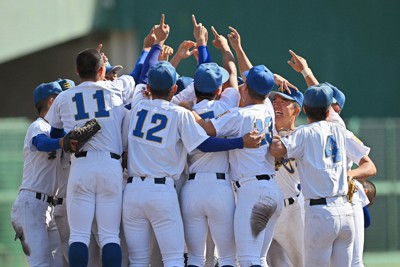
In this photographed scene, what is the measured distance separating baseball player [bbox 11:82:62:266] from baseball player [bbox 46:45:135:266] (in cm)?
36

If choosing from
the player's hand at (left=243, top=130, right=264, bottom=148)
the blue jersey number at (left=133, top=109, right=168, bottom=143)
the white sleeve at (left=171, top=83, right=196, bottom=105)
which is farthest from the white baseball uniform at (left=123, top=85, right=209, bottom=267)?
the white sleeve at (left=171, top=83, right=196, bottom=105)

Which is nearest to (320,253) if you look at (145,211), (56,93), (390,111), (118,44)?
(145,211)

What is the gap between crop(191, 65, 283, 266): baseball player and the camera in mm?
7836

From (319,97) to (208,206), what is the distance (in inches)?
53.6

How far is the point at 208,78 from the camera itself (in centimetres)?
801

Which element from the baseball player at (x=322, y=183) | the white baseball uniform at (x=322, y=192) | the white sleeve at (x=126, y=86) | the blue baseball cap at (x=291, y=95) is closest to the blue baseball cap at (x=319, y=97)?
the baseball player at (x=322, y=183)

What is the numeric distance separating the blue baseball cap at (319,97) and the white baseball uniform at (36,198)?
7.54ft

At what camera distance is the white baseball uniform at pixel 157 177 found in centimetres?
777

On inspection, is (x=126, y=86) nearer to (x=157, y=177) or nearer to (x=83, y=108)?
(x=83, y=108)

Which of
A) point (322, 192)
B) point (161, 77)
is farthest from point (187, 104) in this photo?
point (322, 192)

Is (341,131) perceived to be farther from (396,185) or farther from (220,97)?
(396,185)

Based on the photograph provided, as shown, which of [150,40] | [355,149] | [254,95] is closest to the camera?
[254,95]

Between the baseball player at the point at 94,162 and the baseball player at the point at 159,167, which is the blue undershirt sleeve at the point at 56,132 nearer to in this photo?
the baseball player at the point at 94,162

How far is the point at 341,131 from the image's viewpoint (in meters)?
8.30
